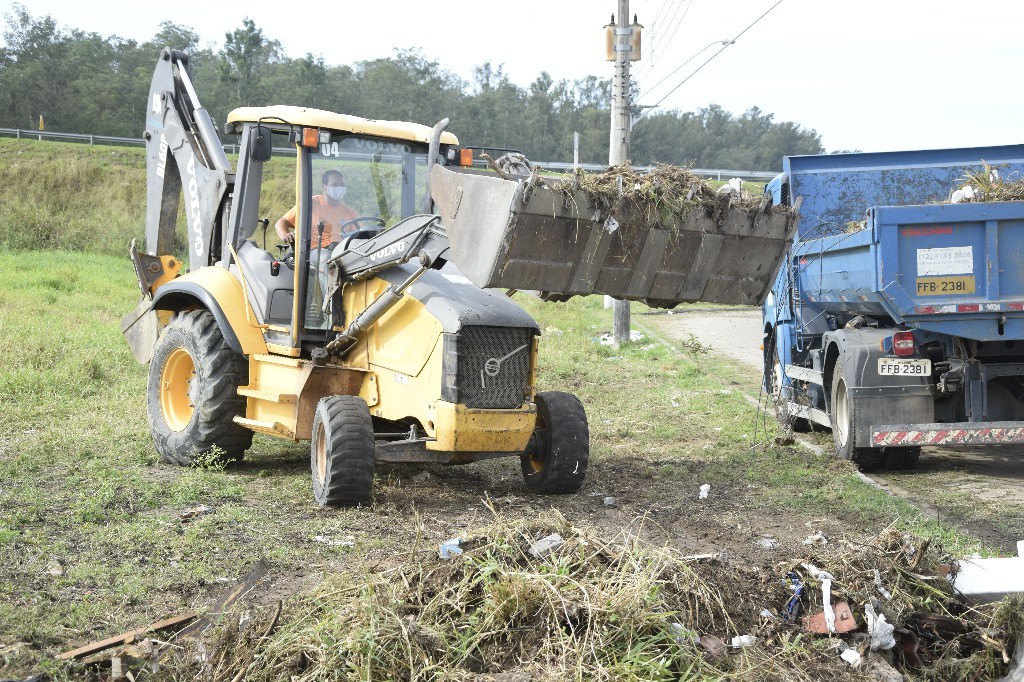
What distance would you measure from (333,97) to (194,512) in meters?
60.8

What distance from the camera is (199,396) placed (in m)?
8.52

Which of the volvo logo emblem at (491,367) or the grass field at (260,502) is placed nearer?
the grass field at (260,502)

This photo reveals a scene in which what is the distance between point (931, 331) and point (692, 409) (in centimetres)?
405

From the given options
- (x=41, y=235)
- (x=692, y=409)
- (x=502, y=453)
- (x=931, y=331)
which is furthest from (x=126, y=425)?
(x=41, y=235)

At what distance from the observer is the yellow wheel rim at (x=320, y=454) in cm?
736

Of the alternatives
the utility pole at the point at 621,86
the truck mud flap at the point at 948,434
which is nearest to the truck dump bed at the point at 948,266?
the truck mud flap at the point at 948,434

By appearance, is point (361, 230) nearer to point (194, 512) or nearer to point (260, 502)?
point (260, 502)

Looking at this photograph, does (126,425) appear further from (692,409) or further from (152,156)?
(692,409)

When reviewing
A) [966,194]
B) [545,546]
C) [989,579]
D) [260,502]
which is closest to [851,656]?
[989,579]

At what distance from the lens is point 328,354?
7.89 metres

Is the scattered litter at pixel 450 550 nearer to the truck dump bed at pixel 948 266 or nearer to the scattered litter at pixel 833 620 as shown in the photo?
the scattered litter at pixel 833 620

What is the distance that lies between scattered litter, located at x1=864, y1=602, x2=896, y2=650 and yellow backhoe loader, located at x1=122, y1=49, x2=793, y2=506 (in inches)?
106

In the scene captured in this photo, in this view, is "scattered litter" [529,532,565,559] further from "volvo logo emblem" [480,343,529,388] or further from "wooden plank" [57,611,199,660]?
"volvo logo emblem" [480,343,529,388]

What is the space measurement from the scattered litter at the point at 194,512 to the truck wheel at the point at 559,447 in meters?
2.39
